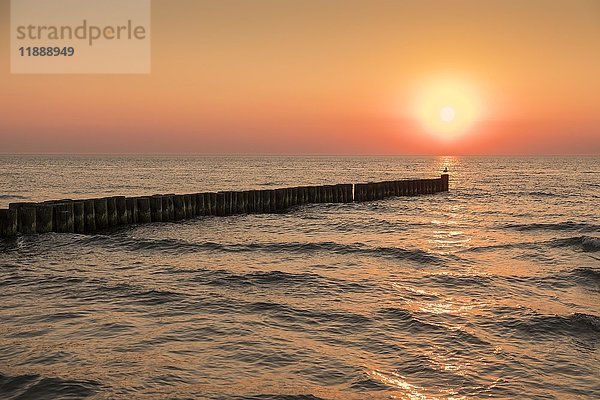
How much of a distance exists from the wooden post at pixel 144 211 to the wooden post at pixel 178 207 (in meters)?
1.44

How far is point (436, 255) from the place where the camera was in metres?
17.5

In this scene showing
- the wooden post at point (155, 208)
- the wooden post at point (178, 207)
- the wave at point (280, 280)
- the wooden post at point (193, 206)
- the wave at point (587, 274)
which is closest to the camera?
the wave at point (280, 280)

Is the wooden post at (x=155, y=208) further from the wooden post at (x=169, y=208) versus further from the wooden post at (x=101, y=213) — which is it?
the wooden post at (x=101, y=213)

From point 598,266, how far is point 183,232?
46.6 ft

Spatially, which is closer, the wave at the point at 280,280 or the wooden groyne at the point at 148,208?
the wave at the point at 280,280

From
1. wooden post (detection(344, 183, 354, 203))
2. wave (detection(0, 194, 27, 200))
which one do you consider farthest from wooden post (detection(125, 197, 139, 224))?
wave (detection(0, 194, 27, 200))

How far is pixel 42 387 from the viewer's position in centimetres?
671

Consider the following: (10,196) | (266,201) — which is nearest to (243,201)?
(266,201)

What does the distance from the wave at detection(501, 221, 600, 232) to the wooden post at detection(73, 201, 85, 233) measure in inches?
710

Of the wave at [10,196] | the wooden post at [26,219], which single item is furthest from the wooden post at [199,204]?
the wave at [10,196]

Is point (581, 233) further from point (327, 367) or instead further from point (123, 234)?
point (327, 367)

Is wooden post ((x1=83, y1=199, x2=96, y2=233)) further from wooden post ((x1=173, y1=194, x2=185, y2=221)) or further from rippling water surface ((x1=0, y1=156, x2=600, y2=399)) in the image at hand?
wooden post ((x1=173, y1=194, x2=185, y2=221))

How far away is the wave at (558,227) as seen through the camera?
25.8 metres

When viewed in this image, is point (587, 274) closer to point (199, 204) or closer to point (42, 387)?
point (42, 387)
